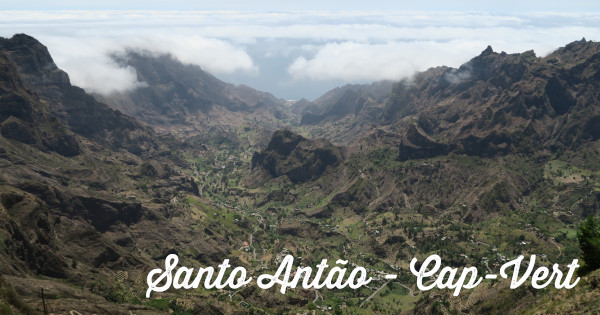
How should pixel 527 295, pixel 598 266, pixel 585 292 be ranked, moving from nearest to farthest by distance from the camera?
pixel 585 292
pixel 598 266
pixel 527 295

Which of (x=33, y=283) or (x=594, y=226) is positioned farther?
(x=33, y=283)

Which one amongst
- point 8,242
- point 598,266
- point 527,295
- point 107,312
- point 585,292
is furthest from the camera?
point 527,295

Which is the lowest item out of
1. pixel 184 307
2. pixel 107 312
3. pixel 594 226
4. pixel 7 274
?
pixel 184 307

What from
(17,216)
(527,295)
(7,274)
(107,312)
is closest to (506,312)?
(527,295)

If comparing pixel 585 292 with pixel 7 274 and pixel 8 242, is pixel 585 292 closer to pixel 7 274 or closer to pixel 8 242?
pixel 7 274

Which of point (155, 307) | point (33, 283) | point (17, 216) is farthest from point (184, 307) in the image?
point (17, 216)

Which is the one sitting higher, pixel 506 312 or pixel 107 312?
pixel 107 312
